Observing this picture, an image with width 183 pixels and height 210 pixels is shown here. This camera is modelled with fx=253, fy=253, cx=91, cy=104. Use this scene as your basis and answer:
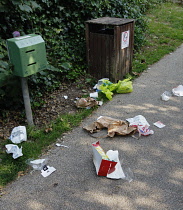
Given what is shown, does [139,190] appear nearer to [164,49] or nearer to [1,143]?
[1,143]

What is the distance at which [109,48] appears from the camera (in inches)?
181

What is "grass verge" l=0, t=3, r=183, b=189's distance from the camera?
291 centimetres

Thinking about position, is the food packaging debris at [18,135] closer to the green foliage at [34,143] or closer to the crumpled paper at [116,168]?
the green foliage at [34,143]

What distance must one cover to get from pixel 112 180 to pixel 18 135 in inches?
53.8

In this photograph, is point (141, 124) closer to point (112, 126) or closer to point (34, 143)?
point (112, 126)

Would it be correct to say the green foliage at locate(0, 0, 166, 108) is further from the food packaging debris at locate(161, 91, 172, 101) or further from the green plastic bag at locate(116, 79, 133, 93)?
the food packaging debris at locate(161, 91, 172, 101)

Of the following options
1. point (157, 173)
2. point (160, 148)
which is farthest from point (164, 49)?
point (157, 173)

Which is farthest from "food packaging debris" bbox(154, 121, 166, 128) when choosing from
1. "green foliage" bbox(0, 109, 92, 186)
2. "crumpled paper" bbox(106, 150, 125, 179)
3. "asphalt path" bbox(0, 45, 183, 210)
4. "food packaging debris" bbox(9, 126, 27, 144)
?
"food packaging debris" bbox(9, 126, 27, 144)

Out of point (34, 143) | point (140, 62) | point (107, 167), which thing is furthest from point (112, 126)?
point (140, 62)

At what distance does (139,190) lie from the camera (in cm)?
255

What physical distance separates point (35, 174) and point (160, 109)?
7.41 feet

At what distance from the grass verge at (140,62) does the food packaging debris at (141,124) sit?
28.1 inches

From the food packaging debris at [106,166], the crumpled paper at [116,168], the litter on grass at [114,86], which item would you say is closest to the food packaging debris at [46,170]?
the food packaging debris at [106,166]

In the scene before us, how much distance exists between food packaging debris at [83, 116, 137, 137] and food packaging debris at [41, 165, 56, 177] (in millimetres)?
827
